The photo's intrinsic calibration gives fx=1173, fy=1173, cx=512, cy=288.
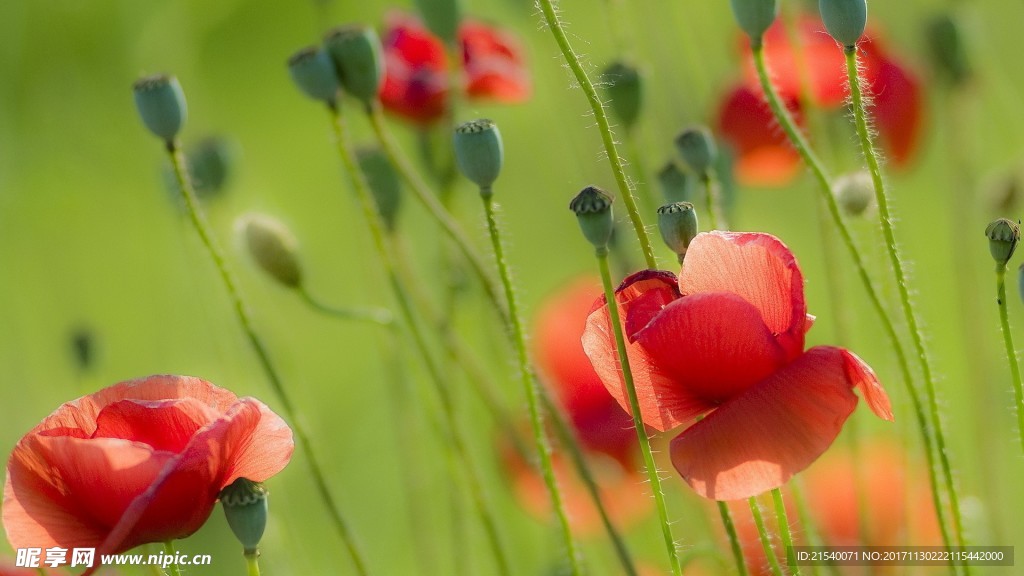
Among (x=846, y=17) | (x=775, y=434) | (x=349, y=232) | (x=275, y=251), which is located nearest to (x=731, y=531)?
(x=775, y=434)

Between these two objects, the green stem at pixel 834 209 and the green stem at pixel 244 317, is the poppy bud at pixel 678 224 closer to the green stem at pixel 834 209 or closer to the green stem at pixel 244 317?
the green stem at pixel 834 209

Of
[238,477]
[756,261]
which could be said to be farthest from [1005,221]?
[238,477]

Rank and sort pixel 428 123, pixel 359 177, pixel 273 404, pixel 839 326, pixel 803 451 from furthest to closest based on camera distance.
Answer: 1. pixel 273 404
2. pixel 428 123
3. pixel 839 326
4. pixel 359 177
5. pixel 803 451

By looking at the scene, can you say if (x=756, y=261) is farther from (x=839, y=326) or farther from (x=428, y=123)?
(x=428, y=123)

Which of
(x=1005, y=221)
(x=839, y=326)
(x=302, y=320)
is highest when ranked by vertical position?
(x=1005, y=221)

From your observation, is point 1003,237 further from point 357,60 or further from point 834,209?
point 357,60

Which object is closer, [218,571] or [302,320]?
[218,571]
